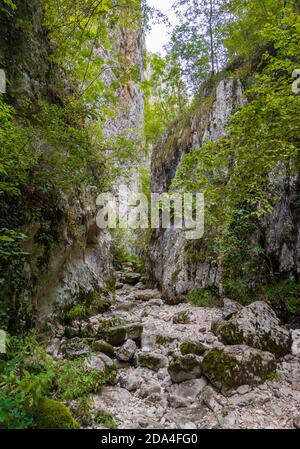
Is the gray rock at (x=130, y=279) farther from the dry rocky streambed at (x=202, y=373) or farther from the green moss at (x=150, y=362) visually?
the green moss at (x=150, y=362)

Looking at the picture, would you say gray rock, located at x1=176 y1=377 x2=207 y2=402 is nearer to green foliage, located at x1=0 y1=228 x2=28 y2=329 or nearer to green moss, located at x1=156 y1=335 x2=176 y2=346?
green moss, located at x1=156 y1=335 x2=176 y2=346

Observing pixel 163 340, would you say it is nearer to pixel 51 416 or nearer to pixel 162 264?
pixel 51 416

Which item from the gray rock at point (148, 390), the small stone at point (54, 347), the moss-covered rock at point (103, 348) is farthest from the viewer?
the moss-covered rock at point (103, 348)

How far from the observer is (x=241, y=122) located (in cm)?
457

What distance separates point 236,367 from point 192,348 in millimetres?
975

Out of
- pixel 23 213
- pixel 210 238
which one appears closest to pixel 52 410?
pixel 23 213

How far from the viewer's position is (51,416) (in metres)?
2.65

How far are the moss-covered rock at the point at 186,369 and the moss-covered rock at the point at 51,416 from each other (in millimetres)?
1749

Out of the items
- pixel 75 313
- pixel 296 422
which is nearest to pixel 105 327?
pixel 75 313

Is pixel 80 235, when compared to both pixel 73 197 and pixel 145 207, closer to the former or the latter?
pixel 73 197

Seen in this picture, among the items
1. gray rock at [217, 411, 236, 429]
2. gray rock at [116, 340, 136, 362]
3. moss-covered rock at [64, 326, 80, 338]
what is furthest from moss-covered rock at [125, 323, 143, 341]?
gray rock at [217, 411, 236, 429]

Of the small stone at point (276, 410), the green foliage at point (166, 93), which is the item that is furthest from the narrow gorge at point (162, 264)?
the green foliage at point (166, 93)

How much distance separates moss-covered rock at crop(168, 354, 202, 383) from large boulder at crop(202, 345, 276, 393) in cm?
12

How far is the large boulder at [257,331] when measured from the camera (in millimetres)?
4449
